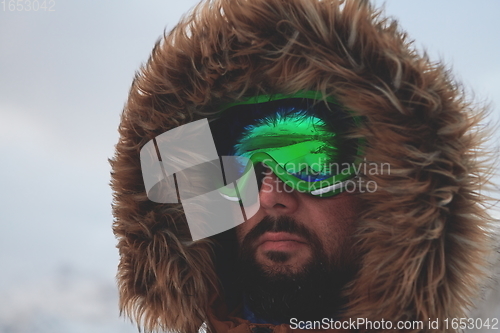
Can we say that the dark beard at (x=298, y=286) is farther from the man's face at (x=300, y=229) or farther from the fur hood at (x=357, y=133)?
the fur hood at (x=357, y=133)

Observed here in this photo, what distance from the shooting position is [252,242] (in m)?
1.83

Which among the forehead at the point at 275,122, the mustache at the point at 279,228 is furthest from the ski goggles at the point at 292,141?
the mustache at the point at 279,228

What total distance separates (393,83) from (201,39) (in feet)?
2.23

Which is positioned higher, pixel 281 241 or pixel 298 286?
pixel 281 241

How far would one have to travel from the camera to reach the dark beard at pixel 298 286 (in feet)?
5.60

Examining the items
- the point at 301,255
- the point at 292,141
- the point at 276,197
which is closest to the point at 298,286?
the point at 301,255

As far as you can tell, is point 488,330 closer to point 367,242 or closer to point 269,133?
point 367,242

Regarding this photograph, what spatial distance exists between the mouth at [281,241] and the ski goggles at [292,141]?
171 millimetres

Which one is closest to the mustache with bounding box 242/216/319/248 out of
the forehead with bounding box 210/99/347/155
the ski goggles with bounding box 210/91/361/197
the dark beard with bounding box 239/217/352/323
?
the dark beard with bounding box 239/217/352/323

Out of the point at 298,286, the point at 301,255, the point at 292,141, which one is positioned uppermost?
the point at 292,141

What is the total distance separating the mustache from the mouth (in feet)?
0.04

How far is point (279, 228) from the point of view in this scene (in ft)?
5.79

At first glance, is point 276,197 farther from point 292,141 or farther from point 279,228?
point 292,141

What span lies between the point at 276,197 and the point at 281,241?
0.16 meters
